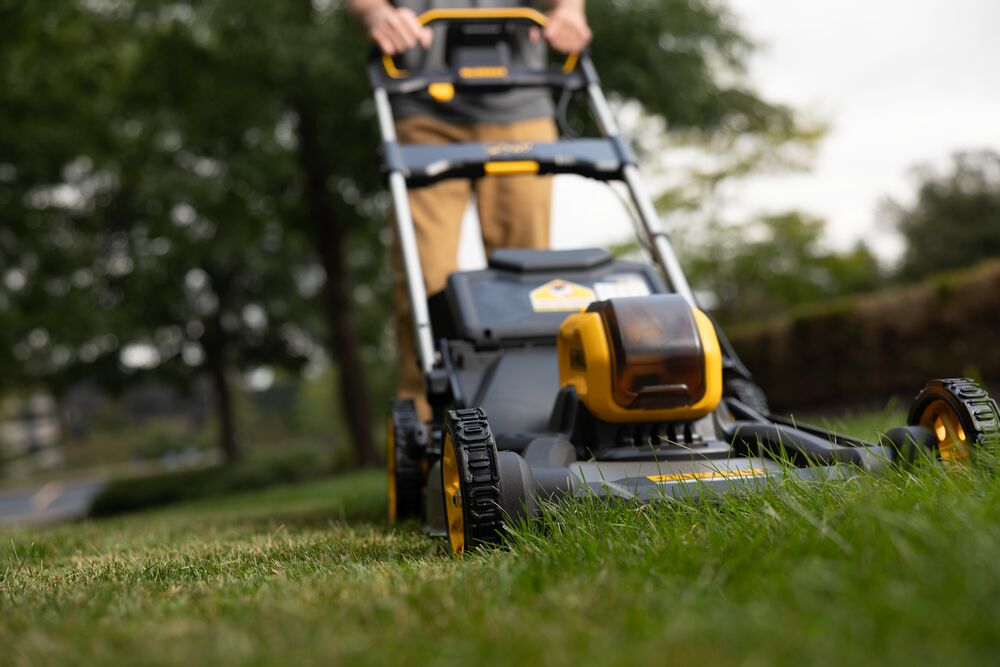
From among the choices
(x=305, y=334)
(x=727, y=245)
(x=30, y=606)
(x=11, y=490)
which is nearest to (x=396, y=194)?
(x=30, y=606)

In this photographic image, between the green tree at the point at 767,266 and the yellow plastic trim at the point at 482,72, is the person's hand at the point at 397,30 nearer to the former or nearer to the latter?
the yellow plastic trim at the point at 482,72

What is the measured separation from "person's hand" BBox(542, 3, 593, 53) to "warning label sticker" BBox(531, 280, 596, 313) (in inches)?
44.0

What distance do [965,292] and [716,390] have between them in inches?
345

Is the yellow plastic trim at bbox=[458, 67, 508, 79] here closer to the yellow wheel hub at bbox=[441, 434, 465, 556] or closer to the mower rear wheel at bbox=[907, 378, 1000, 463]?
the yellow wheel hub at bbox=[441, 434, 465, 556]

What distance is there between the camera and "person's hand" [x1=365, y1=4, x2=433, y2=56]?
374cm

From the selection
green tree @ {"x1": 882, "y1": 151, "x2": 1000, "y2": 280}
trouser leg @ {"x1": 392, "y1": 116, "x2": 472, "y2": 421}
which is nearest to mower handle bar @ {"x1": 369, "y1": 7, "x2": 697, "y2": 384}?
trouser leg @ {"x1": 392, "y1": 116, "x2": 472, "y2": 421}

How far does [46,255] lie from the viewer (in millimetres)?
11438

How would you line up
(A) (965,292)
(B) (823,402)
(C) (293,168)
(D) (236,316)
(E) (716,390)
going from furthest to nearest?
(D) (236,316) → (B) (823,402) → (C) (293,168) → (A) (965,292) → (E) (716,390)

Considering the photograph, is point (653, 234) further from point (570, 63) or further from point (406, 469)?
point (406, 469)

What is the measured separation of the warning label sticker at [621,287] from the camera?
3389 millimetres

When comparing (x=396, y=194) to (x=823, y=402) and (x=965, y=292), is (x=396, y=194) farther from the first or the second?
(x=823, y=402)

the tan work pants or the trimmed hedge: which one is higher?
the tan work pants

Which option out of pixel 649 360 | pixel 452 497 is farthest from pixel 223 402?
pixel 649 360

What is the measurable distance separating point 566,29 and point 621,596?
297cm
